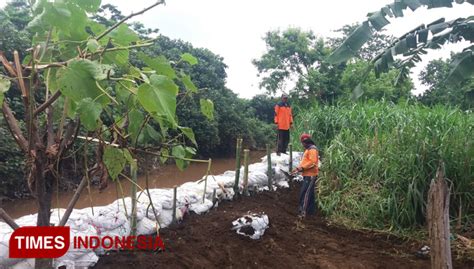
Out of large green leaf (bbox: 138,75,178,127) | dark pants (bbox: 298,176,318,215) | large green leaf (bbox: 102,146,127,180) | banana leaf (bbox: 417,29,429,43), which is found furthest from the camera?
dark pants (bbox: 298,176,318,215)

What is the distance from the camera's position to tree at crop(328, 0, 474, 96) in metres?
4.29

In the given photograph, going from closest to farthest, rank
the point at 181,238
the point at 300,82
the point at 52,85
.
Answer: the point at 52,85 < the point at 181,238 < the point at 300,82

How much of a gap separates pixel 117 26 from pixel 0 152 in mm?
6725

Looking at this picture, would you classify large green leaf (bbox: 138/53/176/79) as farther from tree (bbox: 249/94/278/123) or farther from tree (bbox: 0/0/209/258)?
tree (bbox: 249/94/278/123)

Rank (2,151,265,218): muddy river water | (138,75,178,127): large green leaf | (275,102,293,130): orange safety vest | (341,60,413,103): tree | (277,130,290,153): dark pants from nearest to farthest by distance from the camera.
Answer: (138,75,178,127): large green leaf
(2,151,265,218): muddy river water
(275,102,293,130): orange safety vest
(277,130,290,153): dark pants
(341,60,413,103): tree

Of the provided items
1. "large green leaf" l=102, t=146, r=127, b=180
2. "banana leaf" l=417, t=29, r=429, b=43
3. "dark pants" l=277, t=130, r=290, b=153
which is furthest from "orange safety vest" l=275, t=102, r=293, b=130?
"large green leaf" l=102, t=146, r=127, b=180

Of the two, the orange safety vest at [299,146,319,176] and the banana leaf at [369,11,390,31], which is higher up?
the banana leaf at [369,11,390,31]

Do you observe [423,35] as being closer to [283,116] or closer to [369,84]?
[283,116]

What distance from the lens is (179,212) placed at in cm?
480

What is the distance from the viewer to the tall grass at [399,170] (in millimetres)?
5074

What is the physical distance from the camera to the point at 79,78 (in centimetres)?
109

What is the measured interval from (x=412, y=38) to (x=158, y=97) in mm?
4460

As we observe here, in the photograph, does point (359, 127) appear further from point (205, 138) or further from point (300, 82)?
point (300, 82)

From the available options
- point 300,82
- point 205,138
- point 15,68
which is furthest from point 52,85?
point 300,82
